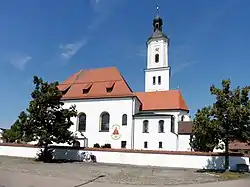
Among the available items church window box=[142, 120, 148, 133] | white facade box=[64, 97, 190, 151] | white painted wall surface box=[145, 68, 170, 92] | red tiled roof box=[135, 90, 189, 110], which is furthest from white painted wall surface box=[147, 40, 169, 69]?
church window box=[142, 120, 148, 133]

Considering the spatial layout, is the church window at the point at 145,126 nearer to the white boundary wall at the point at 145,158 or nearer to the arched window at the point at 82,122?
the arched window at the point at 82,122

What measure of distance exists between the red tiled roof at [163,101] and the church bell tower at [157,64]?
13007mm

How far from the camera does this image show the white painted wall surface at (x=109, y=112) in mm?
45344

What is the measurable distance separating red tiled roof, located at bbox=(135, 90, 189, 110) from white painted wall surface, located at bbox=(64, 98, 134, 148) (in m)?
6.41

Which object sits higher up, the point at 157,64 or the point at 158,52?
the point at 158,52

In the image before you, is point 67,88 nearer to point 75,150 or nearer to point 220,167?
point 75,150

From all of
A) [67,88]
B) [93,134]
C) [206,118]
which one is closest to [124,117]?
[93,134]

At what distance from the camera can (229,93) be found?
75.9 feet

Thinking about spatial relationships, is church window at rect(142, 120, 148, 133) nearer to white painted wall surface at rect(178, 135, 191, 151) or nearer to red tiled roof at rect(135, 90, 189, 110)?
white painted wall surface at rect(178, 135, 191, 151)

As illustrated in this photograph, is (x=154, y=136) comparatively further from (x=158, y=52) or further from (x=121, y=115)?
(x=158, y=52)

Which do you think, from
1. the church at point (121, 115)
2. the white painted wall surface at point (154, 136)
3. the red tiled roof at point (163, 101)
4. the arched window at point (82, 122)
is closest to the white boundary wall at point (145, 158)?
the church at point (121, 115)

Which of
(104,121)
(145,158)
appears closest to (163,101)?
(104,121)

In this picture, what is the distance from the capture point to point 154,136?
149 ft

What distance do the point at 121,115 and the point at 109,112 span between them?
189cm
